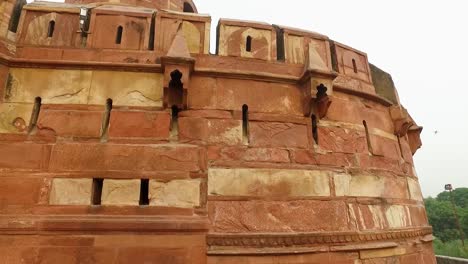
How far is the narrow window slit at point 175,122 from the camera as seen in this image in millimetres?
3708

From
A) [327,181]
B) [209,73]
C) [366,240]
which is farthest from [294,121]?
[366,240]

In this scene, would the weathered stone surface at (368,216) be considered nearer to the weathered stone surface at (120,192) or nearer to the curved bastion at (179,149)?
the curved bastion at (179,149)

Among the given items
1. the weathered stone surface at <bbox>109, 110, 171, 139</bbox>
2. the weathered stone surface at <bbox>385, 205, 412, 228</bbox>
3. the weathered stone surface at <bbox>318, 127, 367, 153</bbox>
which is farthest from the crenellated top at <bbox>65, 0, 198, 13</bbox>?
the weathered stone surface at <bbox>385, 205, 412, 228</bbox>

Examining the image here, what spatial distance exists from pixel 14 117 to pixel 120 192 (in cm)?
156

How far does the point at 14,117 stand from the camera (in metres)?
3.55

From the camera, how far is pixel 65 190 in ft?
10.9

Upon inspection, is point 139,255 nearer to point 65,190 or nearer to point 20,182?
point 65,190

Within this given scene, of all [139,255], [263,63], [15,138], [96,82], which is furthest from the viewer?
[263,63]

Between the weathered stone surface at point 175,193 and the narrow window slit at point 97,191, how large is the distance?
22.0 inches

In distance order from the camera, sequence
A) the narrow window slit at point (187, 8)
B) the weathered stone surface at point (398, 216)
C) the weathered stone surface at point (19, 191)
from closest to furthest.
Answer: the weathered stone surface at point (19, 191)
the weathered stone surface at point (398, 216)
the narrow window slit at point (187, 8)

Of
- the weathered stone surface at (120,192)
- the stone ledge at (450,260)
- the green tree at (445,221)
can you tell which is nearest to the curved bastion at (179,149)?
the weathered stone surface at (120,192)

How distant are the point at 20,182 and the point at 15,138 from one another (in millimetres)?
535

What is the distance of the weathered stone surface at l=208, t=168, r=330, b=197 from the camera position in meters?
3.55

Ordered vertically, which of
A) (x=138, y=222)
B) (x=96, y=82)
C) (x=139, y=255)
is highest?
(x=96, y=82)
